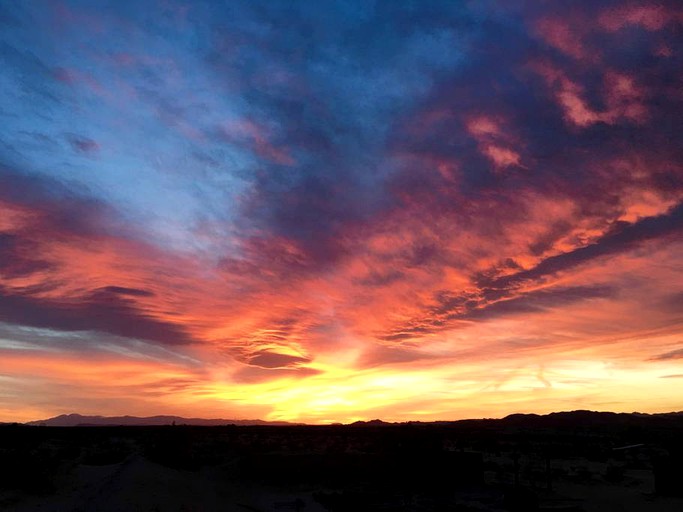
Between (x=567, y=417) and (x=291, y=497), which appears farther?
(x=567, y=417)

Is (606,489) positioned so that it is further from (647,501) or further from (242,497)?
(242,497)

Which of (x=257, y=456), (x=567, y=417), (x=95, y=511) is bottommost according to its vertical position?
(x=95, y=511)

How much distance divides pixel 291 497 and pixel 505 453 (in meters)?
30.4

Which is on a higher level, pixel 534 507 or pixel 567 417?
pixel 567 417

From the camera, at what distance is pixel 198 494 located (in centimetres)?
2778

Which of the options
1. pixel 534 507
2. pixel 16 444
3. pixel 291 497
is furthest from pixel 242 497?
pixel 16 444

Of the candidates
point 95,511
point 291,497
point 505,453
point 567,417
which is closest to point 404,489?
point 291,497

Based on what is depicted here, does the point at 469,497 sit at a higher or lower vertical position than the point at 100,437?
lower

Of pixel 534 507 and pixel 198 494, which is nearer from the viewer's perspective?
pixel 534 507

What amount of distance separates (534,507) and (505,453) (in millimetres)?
29524

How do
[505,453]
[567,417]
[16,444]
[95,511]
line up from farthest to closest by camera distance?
[567,417], [505,453], [16,444], [95,511]

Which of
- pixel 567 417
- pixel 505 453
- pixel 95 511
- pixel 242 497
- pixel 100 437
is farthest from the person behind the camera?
pixel 567 417

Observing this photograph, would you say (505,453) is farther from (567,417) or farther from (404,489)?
(567,417)

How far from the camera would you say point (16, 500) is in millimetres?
23734
